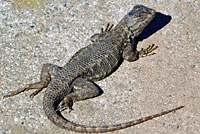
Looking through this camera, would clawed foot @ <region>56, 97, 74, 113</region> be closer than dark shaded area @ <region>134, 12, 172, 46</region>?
Yes

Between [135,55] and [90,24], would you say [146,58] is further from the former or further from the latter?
[90,24]

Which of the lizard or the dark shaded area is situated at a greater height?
the dark shaded area

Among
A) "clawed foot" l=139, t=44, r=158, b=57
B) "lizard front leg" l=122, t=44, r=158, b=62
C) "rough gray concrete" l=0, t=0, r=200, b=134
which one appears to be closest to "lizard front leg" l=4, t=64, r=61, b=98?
"rough gray concrete" l=0, t=0, r=200, b=134

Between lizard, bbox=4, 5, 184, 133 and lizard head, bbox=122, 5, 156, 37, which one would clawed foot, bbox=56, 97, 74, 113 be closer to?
lizard, bbox=4, 5, 184, 133

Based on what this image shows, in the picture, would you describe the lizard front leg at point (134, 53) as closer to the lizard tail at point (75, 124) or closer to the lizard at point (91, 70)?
the lizard at point (91, 70)

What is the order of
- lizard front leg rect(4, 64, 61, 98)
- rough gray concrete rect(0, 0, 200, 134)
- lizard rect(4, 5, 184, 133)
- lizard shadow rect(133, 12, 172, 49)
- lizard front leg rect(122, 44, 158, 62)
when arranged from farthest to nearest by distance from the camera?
lizard shadow rect(133, 12, 172, 49), lizard front leg rect(122, 44, 158, 62), lizard front leg rect(4, 64, 61, 98), rough gray concrete rect(0, 0, 200, 134), lizard rect(4, 5, 184, 133)

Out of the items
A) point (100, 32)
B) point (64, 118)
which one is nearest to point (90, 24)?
point (100, 32)

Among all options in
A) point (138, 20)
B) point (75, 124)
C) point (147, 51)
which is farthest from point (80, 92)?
point (138, 20)

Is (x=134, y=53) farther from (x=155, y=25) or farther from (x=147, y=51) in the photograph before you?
(x=155, y=25)
